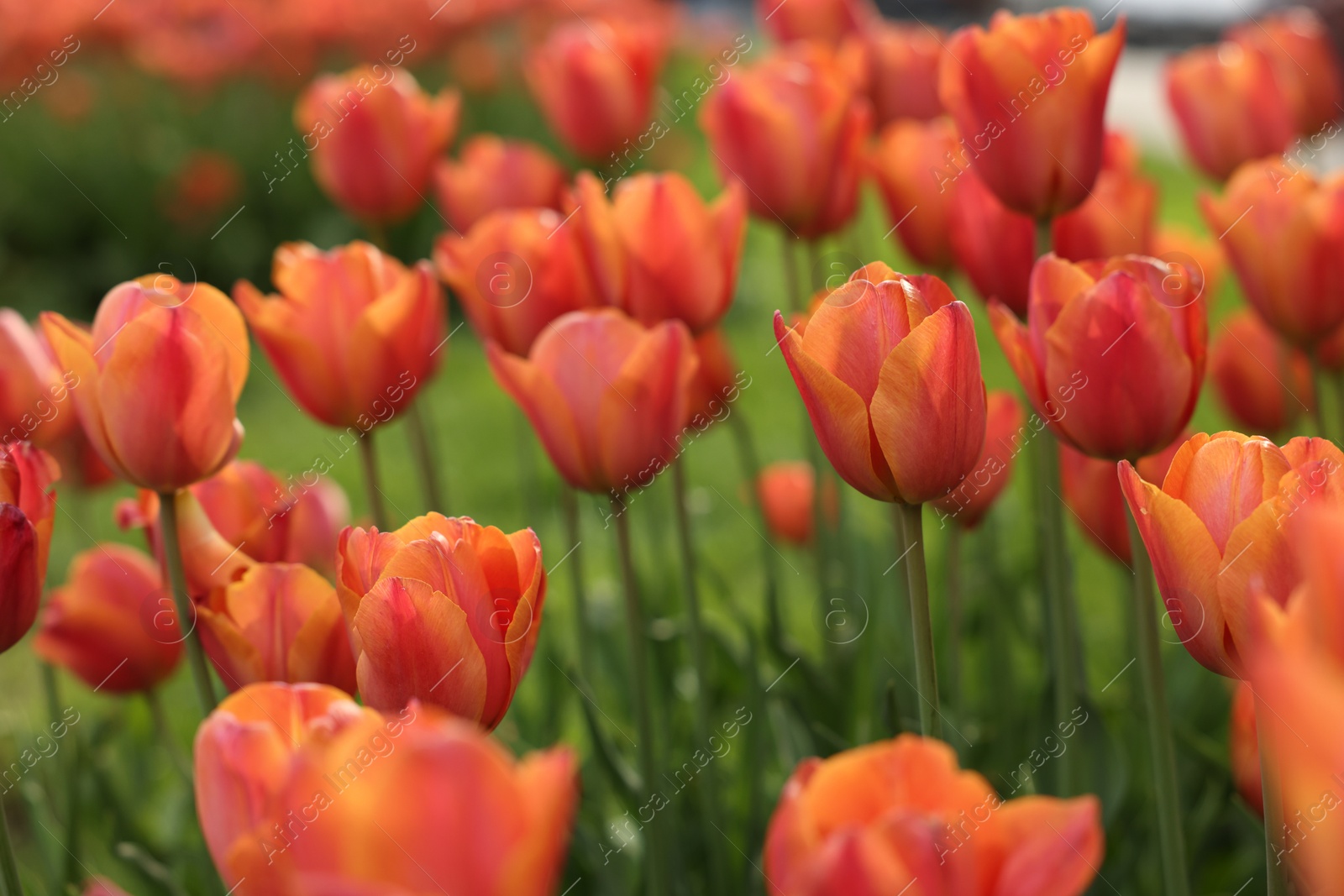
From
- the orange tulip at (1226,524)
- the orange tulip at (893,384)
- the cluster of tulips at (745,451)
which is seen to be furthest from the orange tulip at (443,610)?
the orange tulip at (1226,524)

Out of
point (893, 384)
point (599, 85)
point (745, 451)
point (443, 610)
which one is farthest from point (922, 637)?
point (599, 85)

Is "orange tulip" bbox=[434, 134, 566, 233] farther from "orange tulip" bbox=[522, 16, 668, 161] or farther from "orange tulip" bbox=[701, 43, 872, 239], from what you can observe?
"orange tulip" bbox=[701, 43, 872, 239]

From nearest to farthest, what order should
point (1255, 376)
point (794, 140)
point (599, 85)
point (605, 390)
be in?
point (605, 390)
point (794, 140)
point (1255, 376)
point (599, 85)

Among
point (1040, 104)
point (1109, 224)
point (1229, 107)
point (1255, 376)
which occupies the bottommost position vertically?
Answer: point (1255, 376)

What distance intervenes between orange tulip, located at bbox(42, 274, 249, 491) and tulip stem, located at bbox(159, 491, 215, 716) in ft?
0.07

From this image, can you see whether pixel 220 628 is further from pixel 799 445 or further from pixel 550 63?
pixel 799 445

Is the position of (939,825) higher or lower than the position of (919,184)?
higher

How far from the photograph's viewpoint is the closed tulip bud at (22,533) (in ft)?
2.59

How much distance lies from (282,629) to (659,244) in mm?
539

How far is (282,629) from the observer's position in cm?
83

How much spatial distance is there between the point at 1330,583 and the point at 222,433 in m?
Result: 0.74

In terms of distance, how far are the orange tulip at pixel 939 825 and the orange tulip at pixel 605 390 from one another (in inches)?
21.3

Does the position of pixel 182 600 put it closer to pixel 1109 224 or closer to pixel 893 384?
pixel 893 384

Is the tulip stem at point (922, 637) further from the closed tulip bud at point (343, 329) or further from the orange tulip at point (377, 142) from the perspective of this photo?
the orange tulip at point (377, 142)
